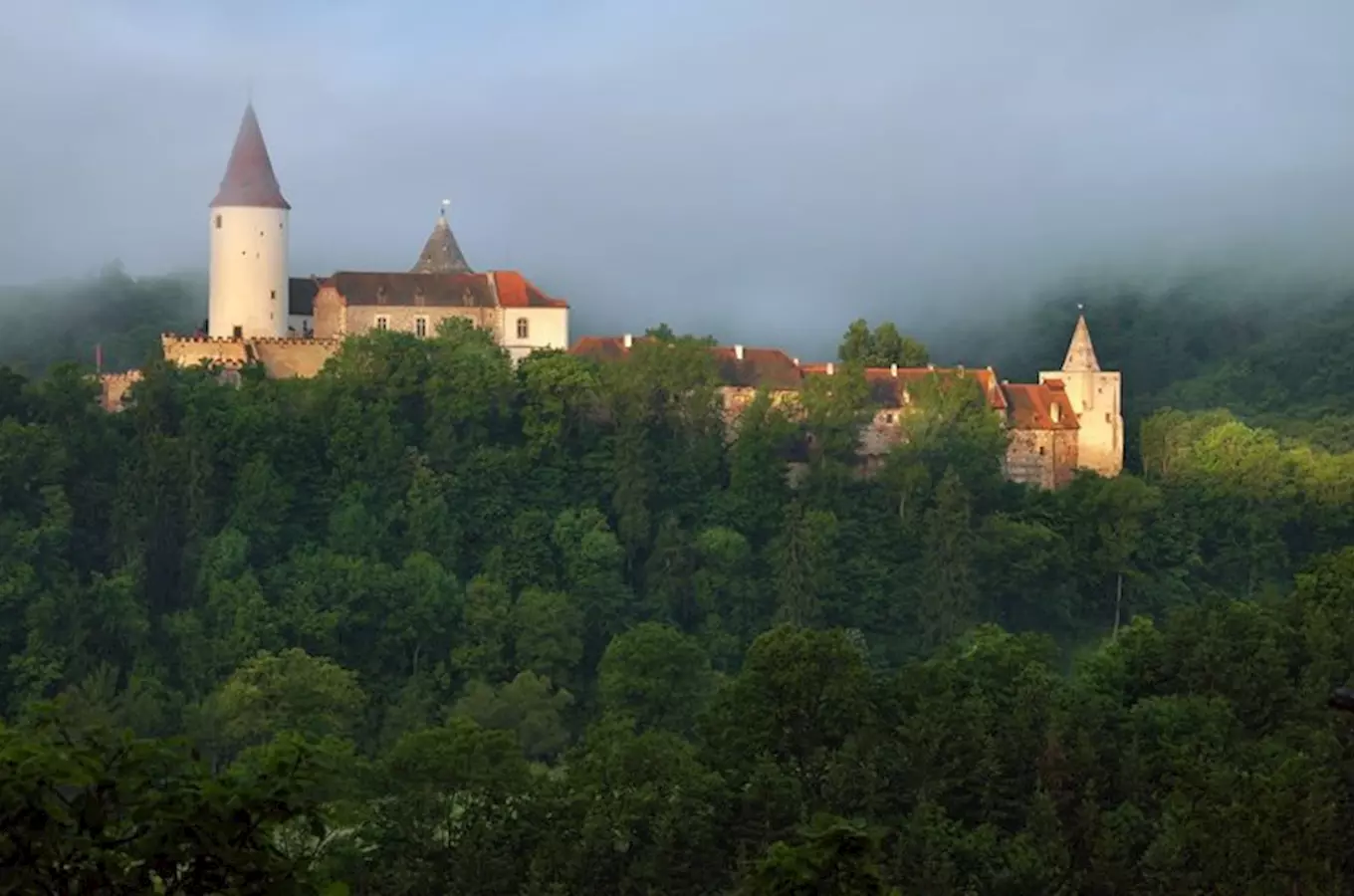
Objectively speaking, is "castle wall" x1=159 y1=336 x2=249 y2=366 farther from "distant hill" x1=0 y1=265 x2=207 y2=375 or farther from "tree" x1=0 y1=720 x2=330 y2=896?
"tree" x1=0 y1=720 x2=330 y2=896

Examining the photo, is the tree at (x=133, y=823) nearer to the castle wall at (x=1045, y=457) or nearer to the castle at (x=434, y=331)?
the castle at (x=434, y=331)

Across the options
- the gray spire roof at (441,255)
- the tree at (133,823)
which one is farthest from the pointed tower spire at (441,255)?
the tree at (133,823)

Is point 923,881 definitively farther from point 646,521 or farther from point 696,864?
point 646,521

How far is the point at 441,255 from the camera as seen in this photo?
9081 centimetres

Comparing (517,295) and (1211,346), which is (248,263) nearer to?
(517,295)

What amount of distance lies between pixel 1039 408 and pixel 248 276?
62.0ft

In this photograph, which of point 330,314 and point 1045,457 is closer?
point 330,314

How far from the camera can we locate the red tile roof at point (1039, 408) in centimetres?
8750

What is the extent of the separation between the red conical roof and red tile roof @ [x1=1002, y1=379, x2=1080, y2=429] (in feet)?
57.5

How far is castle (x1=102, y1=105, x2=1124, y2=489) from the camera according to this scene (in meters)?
82.4

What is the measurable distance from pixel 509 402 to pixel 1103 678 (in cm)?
2648

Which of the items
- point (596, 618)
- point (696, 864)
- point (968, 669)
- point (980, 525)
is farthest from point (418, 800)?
point (980, 525)

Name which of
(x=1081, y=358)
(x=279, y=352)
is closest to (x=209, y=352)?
(x=279, y=352)

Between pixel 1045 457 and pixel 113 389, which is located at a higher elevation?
pixel 113 389
